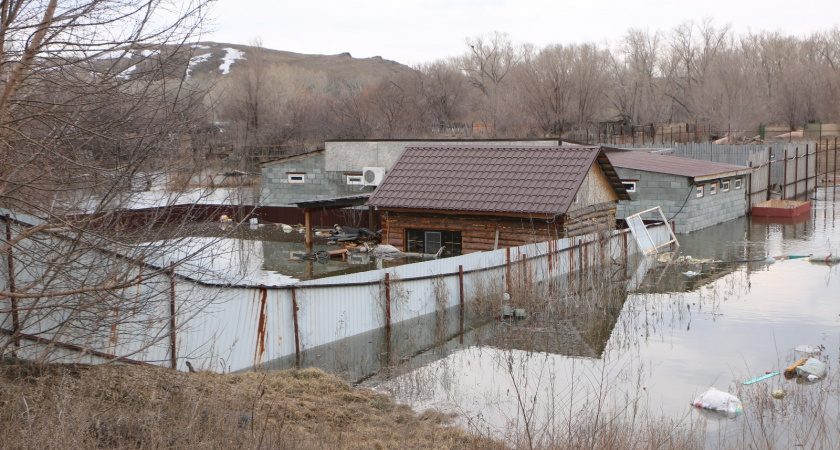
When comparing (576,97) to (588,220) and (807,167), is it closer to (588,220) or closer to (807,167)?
(807,167)

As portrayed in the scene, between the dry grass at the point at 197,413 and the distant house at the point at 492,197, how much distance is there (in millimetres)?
10605

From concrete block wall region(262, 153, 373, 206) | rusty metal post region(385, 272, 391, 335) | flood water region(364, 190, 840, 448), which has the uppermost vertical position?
concrete block wall region(262, 153, 373, 206)

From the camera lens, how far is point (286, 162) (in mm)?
35562

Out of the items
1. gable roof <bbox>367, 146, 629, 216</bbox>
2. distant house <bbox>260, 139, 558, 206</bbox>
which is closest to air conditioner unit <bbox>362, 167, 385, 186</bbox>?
distant house <bbox>260, 139, 558, 206</bbox>

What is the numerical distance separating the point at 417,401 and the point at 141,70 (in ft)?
19.0

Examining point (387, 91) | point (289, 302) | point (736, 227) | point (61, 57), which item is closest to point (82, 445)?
point (61, 57)

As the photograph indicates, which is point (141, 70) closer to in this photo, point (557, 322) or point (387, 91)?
point (557, 322)

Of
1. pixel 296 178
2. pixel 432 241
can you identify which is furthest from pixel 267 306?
pixel 296 178

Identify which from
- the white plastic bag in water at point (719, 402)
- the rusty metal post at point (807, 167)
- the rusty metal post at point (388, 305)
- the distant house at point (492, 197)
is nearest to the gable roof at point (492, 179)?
the distant house at point (492, 197)

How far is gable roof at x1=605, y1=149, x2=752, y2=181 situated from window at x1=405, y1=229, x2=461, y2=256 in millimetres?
9766

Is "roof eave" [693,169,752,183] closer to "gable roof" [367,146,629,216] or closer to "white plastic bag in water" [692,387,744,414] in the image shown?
"gable roof" [367,146,629,216]

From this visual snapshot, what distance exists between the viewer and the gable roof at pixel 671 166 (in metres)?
28.3

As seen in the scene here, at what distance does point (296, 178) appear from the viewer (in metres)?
35.5

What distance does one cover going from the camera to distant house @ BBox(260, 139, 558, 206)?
33.0m
